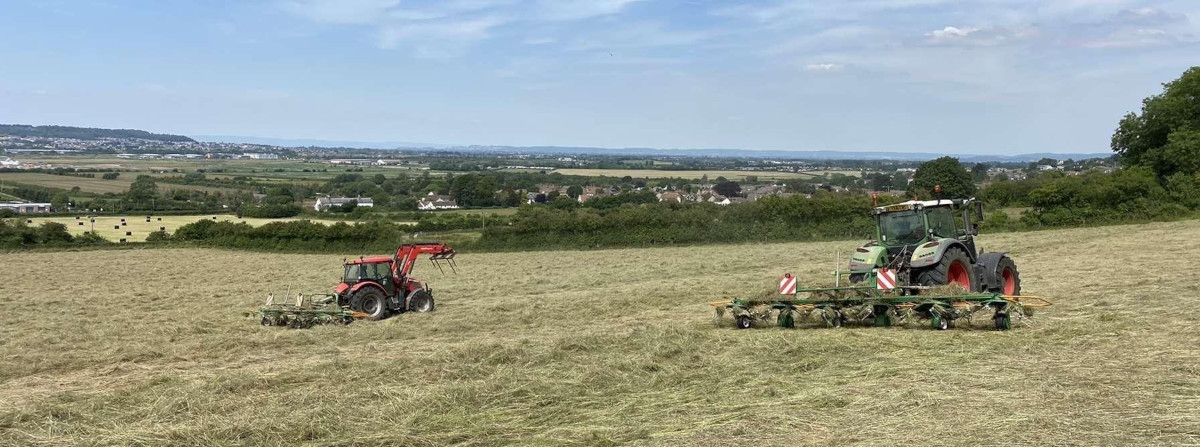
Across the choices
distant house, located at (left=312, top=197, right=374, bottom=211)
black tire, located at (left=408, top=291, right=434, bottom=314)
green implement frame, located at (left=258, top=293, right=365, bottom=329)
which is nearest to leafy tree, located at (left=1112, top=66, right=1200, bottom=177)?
black tire, located at (left=408, top=291, right=434, bottom=314)

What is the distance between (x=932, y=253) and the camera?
38.5 feet

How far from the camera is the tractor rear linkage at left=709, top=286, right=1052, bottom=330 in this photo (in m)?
9.95

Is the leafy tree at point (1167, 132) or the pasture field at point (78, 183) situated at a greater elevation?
the leafy tree at point (1167, 132)

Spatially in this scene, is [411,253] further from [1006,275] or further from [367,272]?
[1006,275]

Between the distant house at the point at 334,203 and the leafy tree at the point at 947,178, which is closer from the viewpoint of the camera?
the leafy tree at the point at 947,178

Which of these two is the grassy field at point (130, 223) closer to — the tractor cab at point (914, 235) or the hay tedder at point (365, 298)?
the hay tedder at point (365, 298)

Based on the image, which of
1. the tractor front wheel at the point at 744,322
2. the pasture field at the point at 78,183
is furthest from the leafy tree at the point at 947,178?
the pasture field at the point at 78,183

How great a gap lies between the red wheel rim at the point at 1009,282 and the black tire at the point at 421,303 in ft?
29.8

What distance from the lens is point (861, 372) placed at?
8039 millimetres

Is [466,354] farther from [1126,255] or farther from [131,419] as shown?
[1126,255]

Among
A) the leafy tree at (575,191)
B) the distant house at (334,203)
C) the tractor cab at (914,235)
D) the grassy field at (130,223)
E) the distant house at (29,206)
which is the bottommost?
the grassy field at (130,223)

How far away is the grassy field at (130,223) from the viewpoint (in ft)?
123

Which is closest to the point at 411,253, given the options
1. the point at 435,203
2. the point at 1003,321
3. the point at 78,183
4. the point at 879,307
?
the point at 879,307

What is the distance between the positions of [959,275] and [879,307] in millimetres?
2183
